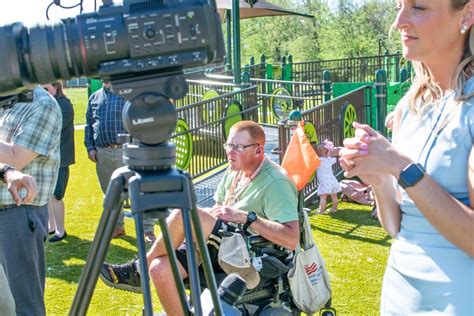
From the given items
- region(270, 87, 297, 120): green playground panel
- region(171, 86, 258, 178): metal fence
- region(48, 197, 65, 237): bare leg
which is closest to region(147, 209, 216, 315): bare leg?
region(171, 86, 258, 178): metal fence

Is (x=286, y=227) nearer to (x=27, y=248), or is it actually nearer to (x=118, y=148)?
(x=27, y=248)

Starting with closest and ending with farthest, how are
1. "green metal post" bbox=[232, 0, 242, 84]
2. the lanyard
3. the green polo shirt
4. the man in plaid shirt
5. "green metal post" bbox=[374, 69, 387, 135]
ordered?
the man in plaid shirt → the green polo shirt → the lanyard → "green metal post" bbox=[374, 69, 387, 135] → "green metal post" bbox=[232, 0, 242, 84]

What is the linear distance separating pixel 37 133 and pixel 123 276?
1064 mm

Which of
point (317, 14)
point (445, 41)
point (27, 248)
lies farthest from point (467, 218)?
point (317, 14)

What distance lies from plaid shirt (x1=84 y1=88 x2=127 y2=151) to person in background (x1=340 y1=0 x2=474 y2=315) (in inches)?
178

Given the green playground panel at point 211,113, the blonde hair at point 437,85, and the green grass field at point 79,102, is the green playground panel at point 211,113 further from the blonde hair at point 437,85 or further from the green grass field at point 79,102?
the green grass field at point 79,102

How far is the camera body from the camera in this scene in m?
1.81

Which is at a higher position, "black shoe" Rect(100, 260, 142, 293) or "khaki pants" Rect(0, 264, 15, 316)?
"khaki pants" Rect(0, 264, 15, 316)

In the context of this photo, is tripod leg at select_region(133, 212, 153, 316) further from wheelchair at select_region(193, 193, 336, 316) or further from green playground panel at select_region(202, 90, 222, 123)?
green playground panel at select_region(202, 90, 222, 123)

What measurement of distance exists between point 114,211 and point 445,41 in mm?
1083

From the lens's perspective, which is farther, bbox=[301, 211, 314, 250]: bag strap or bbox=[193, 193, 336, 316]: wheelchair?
bbox=[301, 211, 314, 250]: bag strap

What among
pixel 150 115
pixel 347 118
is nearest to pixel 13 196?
pixel 150 115

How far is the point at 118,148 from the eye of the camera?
21.3 ft

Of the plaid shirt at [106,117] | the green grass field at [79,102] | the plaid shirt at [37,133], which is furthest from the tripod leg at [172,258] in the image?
the green grass field at [79,102]
